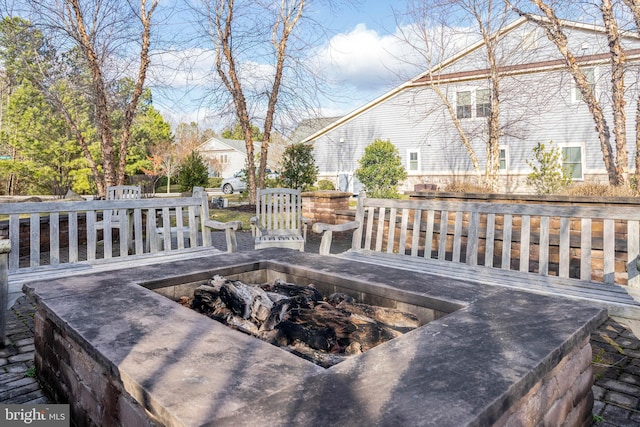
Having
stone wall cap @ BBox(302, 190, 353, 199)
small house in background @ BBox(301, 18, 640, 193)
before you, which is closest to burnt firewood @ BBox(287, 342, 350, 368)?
stone wall cap @ BBox(302, 190, 353, 199)

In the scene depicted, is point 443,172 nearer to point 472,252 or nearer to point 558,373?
point 472,252

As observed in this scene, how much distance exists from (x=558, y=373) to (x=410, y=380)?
0.76m

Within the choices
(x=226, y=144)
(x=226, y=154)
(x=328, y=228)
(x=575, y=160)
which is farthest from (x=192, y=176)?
(x=226, y=154)

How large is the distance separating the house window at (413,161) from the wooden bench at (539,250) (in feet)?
50.2

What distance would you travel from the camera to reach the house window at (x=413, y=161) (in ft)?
65.4

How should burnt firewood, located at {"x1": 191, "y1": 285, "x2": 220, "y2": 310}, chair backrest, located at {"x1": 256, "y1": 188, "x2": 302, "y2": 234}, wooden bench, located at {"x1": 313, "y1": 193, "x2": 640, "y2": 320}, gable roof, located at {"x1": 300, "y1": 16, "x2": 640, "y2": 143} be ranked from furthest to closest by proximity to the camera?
gable roof, located at {"x1": 300, "y1": 16, "x2": 640, "y2": 143} → chair backrest, located at {"x1": 256, "y1": 188, "x2": 302, "y2": 234} → wooden bench, located at {"x1": 313, "y1": 193, "x2": 640, "y2": 320} → burnt firewood, located at {"x1": 191, "y1": 285, "x2": 220, "y2": 310}

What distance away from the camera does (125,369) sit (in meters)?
1.42

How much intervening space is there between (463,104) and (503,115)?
162 centimetres

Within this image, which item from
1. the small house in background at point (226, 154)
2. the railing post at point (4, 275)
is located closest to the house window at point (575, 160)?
the railing post at point (4, 275)

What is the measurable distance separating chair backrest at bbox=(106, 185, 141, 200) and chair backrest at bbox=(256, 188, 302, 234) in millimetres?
2830

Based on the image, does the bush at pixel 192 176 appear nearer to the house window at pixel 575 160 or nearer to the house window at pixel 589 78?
the house window at pixel 575 160

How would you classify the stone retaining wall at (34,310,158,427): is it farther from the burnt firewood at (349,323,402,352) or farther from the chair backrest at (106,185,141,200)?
the chair backrest at (106,185,141,200)

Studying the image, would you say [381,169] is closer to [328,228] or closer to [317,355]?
[328,228]

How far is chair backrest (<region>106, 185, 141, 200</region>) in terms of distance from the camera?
785 cm
